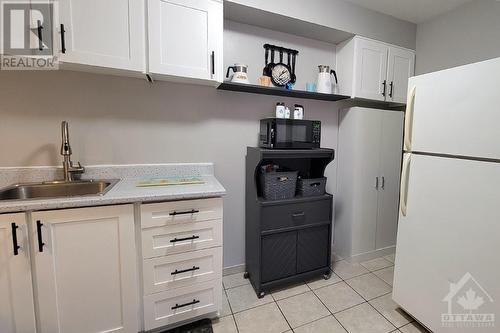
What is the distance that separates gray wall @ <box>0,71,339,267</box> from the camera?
1.52 metres

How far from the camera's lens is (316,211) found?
1.97m

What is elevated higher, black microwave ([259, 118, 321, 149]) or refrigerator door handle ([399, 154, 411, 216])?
black microwave ([259, 118, 321, 149])

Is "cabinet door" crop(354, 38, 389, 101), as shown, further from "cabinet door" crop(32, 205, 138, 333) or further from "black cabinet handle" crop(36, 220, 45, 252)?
"black cabinet handle" crop(36, 220, 45, 252)

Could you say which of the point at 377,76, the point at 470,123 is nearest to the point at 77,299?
the point at 470,123

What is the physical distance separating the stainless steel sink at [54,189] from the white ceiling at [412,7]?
259 centimetres

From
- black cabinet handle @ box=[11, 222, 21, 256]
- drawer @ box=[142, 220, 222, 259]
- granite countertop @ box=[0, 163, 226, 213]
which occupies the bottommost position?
drawer @ box=[142, 220, 222, 259]

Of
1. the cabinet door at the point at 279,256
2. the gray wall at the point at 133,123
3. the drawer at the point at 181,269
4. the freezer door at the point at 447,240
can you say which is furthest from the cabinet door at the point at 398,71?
the drawer at the point at 181,269

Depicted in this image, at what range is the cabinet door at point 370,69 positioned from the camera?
7.07ft

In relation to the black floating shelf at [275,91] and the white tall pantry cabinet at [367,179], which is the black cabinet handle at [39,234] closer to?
the black floating shelf at [275,91]

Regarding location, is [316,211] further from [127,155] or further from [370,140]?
[127,155]

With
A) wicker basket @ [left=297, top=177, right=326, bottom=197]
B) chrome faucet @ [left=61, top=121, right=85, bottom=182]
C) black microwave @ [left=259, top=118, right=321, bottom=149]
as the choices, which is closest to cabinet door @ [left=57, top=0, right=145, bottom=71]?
chrome faucet @ [left=61, top=121, right=85, bottom=182]

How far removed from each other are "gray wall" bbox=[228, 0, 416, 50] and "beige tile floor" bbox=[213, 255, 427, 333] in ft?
7.35

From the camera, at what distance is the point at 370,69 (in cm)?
221

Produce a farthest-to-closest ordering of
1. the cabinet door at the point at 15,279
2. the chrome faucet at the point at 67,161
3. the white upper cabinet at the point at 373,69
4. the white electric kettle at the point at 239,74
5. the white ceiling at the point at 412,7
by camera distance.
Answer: the white upper cabinet at the point at 373,69, the white ceiling at the point at 412,7, the white electric kettle at the point at 239,74, the chrome faucet at the point at 67,161, the cabinet door at the point at 15,279
